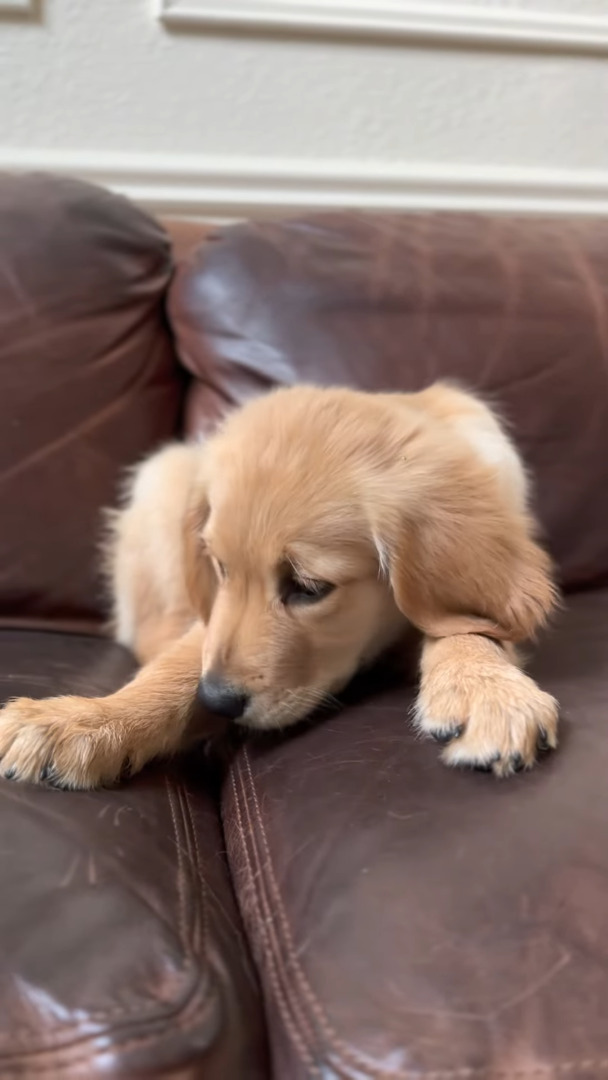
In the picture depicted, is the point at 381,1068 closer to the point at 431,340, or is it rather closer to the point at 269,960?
the point at 269,960

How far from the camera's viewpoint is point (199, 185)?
275 centimetres

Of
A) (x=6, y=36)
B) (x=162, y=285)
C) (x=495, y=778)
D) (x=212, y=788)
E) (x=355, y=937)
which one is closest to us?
(x=355, y=937)

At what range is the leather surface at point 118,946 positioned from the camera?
89cm

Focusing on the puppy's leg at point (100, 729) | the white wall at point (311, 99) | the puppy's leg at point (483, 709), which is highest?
the white wall at point (311, 99)

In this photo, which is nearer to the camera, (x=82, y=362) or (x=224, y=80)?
(x=82, y=362)

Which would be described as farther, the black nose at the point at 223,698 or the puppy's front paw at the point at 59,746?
the black nose at the point at 223,698

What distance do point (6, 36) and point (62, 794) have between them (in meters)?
2.19

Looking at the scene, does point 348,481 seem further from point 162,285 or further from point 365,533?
point 162,285

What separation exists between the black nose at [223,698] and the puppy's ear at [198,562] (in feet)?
0.99

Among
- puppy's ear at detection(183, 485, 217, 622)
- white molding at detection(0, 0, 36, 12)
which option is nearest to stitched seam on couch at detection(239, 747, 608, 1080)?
puppy's ear at detection(183, 485, 217, 622)

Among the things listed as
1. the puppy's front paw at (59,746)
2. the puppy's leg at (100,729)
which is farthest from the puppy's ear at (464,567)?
the puppy's front paw at (59,746)

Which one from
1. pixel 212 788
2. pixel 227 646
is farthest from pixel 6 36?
pixel 212 788

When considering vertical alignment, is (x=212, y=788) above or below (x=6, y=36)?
below

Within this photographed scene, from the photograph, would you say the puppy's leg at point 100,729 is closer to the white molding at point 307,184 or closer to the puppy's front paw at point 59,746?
the puppy's front paw at point 59,746
